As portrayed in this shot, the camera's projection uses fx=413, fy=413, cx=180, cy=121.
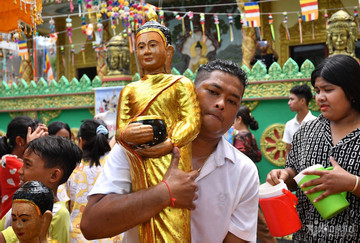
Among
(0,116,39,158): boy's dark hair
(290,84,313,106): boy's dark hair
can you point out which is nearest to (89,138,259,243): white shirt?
(0,116,39,158): boy's dark hair

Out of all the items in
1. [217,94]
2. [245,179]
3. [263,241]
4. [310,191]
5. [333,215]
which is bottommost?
[263,241]

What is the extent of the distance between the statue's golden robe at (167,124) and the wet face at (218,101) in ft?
0.16

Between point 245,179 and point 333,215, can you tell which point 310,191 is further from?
point 245,179

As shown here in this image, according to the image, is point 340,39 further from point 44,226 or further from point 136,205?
point 136,205

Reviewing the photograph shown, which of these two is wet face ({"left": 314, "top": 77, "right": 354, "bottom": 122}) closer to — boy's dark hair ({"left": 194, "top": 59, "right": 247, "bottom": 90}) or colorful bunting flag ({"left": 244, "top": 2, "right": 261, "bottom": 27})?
boy's dark hair ({"left": 194, "top": 59, "right": 247, "bottom": 90})

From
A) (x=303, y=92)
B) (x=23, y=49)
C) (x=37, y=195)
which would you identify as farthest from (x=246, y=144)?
(x=23, y=49)

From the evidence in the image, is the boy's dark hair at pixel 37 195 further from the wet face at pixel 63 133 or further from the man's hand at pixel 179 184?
the wet face at pixel 63 133

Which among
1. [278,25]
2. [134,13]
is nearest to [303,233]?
[134,13]

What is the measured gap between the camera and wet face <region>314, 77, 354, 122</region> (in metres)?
1.97

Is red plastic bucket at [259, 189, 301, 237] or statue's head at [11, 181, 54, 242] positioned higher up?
statue's head at [11, 181, 54, 242]

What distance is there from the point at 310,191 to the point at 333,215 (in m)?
0.15

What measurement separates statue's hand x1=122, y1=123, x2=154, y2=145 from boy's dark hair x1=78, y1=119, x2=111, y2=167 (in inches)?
69.9

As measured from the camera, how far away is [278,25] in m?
10.3

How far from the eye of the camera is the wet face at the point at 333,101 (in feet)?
6.47
